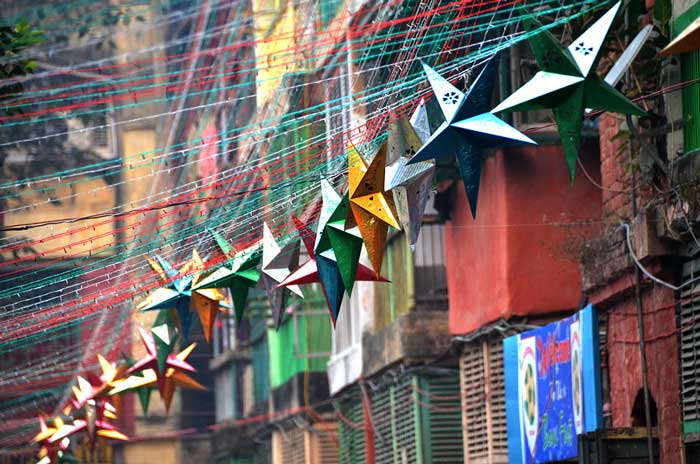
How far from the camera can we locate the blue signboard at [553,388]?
14.1 m

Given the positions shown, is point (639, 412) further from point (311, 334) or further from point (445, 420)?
point (311, 334)

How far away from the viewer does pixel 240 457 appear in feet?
122

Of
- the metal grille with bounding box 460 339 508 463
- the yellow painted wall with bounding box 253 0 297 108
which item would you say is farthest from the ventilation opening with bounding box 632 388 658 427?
the yellow painted wall with bounding box 253 0 297 108

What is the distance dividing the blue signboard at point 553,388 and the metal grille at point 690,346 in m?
1.20

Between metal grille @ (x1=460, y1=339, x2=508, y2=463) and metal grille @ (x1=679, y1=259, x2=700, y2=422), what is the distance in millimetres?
5624

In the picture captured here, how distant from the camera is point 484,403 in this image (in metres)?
19.1

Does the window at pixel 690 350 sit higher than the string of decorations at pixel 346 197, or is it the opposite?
the string of decorations at pixel 346 197

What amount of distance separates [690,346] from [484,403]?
6.56m

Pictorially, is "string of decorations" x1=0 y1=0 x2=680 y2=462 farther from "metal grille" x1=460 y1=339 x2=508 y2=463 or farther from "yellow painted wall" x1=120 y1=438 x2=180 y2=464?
"yellow painted wall" x1=120 y1=438 x2=180 y2=464

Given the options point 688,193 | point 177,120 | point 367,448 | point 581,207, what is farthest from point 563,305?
point 177,120

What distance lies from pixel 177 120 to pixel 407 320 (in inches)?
638

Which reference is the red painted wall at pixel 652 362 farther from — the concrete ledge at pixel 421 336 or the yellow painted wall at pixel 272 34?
the yellow painted wall at pixel 272 34

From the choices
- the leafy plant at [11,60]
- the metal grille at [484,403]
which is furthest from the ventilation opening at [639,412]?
the leafy plant at [11,60]

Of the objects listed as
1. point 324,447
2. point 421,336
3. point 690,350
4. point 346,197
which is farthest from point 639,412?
point 324,447
